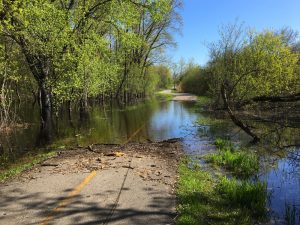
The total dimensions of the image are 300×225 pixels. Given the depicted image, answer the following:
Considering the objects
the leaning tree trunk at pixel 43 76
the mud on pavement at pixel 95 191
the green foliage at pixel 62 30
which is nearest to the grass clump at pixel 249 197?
the mud on pavement at pixel 95 191

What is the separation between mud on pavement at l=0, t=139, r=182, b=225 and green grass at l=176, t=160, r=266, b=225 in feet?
0.93

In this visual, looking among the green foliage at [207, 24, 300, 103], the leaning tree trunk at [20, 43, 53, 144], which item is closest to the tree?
the green foliage at [207, 24, 300, 103]

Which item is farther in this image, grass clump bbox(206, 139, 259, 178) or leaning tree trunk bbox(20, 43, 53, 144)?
leaning tree trunk bbox(20, 43, 53, 144)

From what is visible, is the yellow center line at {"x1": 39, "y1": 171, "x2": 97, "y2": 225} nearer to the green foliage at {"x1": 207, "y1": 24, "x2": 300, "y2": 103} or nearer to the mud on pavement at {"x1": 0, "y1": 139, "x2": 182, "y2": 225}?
the mud on pavement at {"x1": 0, "y1": 139, "x2": 182, "y2": 225}

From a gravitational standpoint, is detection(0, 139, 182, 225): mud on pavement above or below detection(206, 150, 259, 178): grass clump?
above

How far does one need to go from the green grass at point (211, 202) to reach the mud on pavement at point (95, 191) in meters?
0.28

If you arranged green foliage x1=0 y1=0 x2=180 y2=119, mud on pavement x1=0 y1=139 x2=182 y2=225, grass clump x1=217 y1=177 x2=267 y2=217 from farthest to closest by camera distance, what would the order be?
1. green foliage x1=0 y1=0 x2=180 y2=119
2. grass clump x1=217 y1=177 x2=267 y2=217
3. mud on pavement x1=0 y1=139 x2=182 y2=225

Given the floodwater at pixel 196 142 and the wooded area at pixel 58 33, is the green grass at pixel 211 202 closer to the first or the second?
the floodwater at pixel 196 142

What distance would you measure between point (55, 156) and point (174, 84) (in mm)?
120655

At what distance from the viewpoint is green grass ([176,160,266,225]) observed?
6.48m

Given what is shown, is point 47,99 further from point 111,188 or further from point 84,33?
point 111,188

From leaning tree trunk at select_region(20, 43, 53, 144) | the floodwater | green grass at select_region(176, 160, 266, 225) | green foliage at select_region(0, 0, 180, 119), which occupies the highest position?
green foliage at select_region(0, 0, 180, 119)

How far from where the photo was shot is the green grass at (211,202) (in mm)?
6480

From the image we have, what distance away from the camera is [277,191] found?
9.05 m
